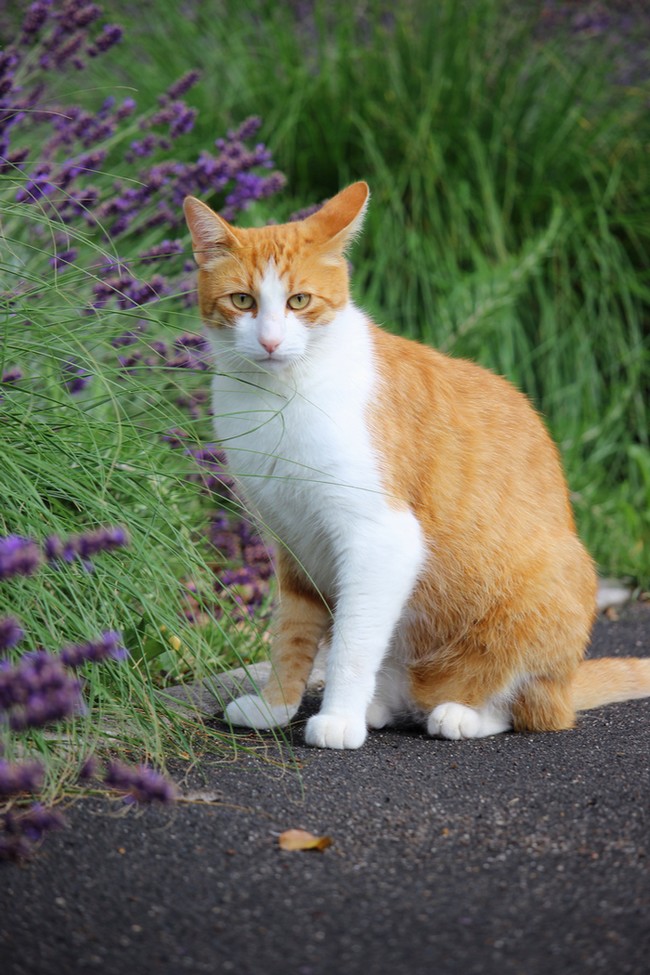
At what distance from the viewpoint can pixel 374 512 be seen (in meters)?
2.29

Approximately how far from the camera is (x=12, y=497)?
6.74 ft

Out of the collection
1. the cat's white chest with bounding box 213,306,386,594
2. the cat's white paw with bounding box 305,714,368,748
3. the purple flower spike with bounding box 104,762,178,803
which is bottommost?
the cat's white paw with bounding box 305,714,368,748

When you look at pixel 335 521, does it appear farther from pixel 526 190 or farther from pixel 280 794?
pixel 526 190

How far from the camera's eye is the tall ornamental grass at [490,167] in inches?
183

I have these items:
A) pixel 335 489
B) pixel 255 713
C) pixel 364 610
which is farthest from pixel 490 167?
pixel 255 713

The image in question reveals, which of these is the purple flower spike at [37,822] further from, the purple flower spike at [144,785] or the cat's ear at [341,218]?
the cat's ear at [341,218]

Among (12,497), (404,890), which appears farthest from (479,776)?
(12,497)

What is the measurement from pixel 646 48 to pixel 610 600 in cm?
332

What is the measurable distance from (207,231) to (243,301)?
0.20 metres

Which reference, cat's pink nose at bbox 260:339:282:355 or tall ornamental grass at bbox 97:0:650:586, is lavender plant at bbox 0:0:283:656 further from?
tall ornamental grass at bbox 97:0:650:586

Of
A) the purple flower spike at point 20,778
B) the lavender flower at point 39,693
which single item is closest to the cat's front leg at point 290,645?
the purple flower spike at point 20,778

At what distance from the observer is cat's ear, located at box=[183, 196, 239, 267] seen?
2.44 metres

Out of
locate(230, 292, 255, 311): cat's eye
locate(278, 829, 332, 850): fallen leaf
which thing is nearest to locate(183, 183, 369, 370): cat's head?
locate(230, 292, 255, 311): cat's eye

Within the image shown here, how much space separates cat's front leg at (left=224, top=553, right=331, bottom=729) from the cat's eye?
1.96 feet
